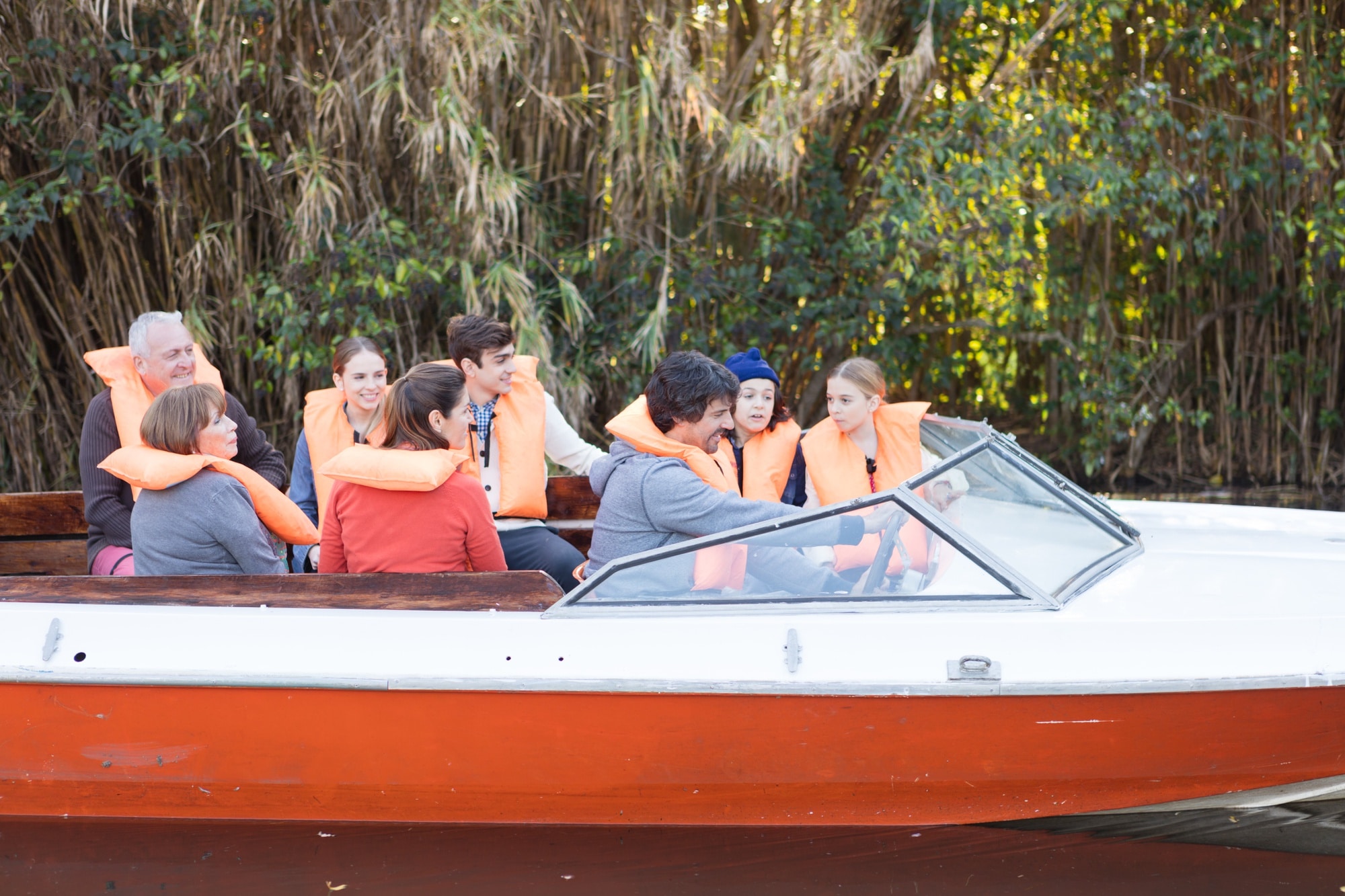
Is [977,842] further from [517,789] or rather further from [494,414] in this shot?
[494,414]

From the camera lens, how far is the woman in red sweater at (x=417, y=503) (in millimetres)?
2486

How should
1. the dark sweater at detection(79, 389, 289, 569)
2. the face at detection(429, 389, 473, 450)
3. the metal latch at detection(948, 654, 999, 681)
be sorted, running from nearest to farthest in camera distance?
the metal latch at detection(948, 654, 999, 681), the face at detection(429, 389, 473, 450), the dark sweater at detection(79, 389, 289, 569)

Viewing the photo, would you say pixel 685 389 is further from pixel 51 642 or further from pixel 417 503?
pixel 51 642

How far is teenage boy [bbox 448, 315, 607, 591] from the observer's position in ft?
10.5

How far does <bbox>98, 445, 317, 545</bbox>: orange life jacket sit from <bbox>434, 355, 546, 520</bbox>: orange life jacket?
0.66 metres

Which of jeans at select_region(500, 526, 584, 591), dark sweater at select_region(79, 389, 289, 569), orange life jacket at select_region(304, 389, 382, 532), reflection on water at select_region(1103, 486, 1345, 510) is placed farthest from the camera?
reflection on water at select_region(1103, 486, 1345, 510)

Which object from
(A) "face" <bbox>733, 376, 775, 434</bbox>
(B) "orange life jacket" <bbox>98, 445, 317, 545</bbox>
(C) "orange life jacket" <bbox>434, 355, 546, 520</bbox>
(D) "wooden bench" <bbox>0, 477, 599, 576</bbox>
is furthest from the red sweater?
(D) "wooden bench" <bbox>0, 477, 599, 576</bbox>

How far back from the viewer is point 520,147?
566 centimetres

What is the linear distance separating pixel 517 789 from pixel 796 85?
14.0 ft

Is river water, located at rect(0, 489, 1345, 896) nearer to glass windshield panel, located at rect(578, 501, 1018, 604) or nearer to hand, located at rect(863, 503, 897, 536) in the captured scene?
glass windshield panel, located at rect(578, 501, 1018, 604)

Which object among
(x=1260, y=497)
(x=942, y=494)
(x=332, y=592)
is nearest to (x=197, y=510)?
(x=332, y=592)

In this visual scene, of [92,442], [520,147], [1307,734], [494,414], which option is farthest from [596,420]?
[1307,734]

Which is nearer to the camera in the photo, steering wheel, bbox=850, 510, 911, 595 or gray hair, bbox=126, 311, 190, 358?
steering wheel, bbox=850, 510, 911, 595

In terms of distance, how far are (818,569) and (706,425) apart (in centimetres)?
41
